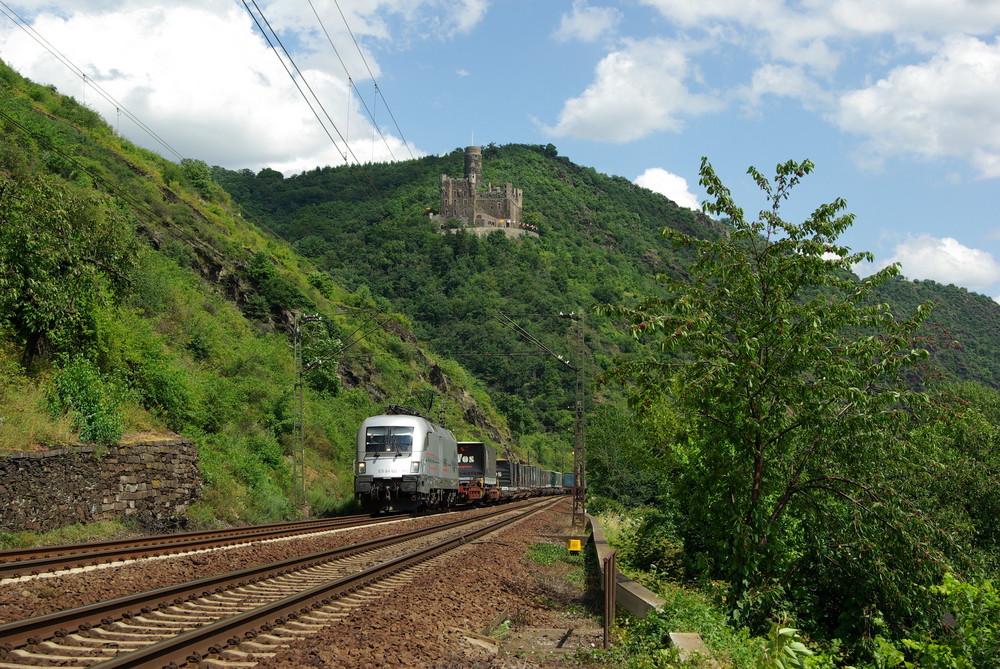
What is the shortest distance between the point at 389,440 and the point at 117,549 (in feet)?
51.0

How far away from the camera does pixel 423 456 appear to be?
28656mm

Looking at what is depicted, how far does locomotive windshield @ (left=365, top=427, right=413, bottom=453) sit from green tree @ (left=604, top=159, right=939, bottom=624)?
18607mm

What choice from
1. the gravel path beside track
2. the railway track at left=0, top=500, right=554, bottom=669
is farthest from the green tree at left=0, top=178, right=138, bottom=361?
the gravel path beside track

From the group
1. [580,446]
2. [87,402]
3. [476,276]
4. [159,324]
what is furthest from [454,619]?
[476,276]

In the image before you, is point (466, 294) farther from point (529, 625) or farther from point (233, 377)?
point (529, 625)

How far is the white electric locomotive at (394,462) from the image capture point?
28141 millimetres

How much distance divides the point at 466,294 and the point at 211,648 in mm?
126993

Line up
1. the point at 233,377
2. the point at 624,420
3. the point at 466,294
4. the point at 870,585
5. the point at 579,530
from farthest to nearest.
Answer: the point at 466,294
the point at 624,420
the point at 233,377
the point at 579,530
the point at 870,585

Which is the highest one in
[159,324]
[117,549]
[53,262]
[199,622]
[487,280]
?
[487,280]

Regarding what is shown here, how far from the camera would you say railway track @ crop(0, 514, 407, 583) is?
10.8m

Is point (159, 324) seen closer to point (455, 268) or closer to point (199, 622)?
point (199, 622)

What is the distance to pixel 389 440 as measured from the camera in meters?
28.8

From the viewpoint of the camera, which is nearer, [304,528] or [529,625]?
[529,625]

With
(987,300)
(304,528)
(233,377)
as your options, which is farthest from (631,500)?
Result: (987,300)
